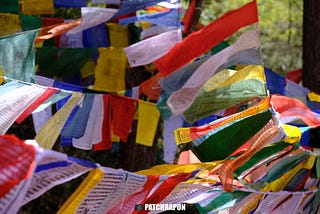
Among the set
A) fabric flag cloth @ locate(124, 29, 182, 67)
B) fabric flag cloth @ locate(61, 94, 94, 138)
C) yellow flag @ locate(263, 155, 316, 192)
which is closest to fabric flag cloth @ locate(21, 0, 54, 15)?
fabric flag cloth @ locate(124, 29, 182, 67)

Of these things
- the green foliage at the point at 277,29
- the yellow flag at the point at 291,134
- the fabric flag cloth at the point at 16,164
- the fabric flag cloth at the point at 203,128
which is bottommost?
the green foliage at the point at 277,29

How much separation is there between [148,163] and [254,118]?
2.86m

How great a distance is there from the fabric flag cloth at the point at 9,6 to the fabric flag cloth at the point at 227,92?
78.8 inches

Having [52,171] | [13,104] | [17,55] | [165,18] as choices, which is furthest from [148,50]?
[52,171]

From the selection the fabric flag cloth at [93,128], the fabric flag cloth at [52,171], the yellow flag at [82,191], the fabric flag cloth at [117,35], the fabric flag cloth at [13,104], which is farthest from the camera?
the fabric flag cloth at [117,35]

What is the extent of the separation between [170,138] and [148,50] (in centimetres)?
78

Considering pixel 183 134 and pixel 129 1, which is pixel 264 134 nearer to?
pixel 183 134

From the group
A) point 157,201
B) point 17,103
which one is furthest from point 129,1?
point 157,201

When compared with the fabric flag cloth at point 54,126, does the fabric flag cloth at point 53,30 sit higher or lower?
higher

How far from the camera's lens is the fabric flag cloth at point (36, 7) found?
5.82m

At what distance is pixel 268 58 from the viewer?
10641 millimetres

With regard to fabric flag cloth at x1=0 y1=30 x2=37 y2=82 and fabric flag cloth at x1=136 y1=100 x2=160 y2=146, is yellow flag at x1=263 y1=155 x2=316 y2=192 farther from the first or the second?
fabric flag cloth at x1=0 y1=30 x2=37 y2=82

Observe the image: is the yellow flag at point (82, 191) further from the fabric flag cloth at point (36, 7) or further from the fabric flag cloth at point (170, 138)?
the fabric flag cloth at point (36, 7)

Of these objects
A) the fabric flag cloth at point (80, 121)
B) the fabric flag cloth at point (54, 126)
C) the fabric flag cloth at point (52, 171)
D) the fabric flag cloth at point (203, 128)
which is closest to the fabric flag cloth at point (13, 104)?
the fabric flag cloth at point (54, 126)
